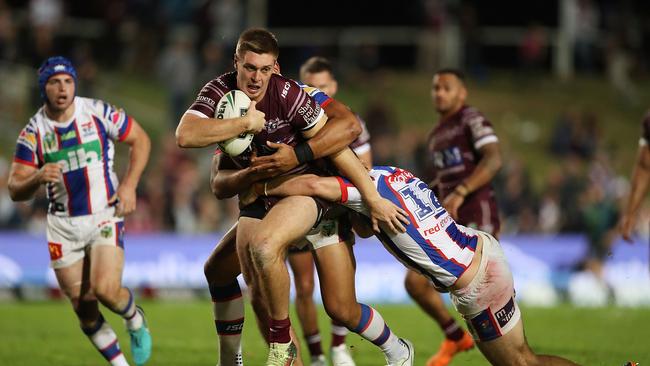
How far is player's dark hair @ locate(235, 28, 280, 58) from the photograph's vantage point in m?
7.64

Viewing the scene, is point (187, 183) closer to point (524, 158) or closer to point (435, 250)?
point (524, 158)

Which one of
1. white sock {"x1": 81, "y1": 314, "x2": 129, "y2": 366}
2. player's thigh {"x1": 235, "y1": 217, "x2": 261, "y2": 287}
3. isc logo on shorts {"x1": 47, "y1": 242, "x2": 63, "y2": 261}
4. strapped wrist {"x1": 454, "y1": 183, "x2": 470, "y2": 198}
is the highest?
player's thigh {"x1": 235, "y1": 217, "x2": 261, "y2": 287}

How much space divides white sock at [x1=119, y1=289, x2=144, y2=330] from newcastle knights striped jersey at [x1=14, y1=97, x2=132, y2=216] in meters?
0.87

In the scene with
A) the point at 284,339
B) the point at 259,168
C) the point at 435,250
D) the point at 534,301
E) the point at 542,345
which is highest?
the point at 259,168

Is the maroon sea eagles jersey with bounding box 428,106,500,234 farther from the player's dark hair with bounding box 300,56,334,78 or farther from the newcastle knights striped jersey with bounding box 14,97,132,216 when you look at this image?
the newcastle knights striped jersey with bounding box 14,97,132,216

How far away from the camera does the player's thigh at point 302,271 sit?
32.3ft

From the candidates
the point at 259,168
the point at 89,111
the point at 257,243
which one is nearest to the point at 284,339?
the point at 257,243

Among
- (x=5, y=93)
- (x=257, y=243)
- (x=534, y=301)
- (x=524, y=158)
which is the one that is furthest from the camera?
(x=524, y=158)

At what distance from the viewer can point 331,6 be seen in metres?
28.2

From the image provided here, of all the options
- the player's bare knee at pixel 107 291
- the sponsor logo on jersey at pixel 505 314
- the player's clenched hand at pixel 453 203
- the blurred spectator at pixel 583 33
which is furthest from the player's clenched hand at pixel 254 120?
the blurred spectator at pixel 583 33

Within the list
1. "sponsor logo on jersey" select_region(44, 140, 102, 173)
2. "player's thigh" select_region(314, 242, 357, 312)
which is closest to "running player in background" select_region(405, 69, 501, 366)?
"player's thigh" select_region(314, 242, 357, 312)

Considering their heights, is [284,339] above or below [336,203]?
below

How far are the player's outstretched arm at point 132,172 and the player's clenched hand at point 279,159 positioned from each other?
2164 millimetres

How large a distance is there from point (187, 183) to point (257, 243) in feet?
38.3
